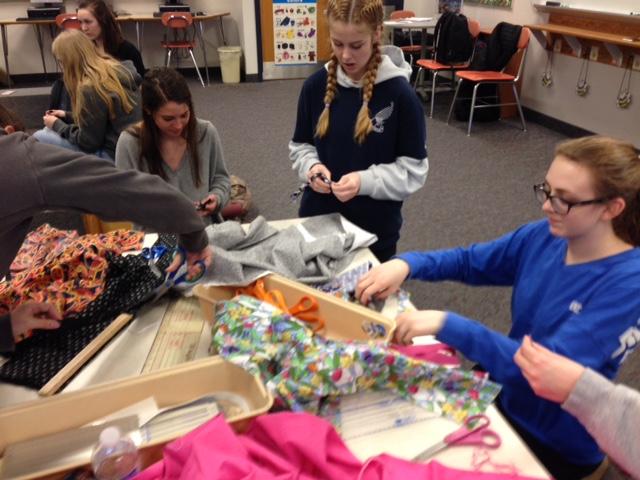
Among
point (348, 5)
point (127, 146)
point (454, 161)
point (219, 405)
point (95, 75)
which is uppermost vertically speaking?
point (348, 5)

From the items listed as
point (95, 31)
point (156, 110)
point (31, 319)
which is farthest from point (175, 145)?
point (95, 31)

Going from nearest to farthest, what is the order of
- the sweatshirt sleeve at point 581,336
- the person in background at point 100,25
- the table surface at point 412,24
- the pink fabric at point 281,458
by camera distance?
the pink fabric at point 281,458
the sweatshirt sleeve at point 581,336
the person in background at point 100,25
the table surface at point 412,24

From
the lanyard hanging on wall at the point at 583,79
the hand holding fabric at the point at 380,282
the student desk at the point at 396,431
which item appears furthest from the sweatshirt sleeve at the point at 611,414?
the lanyard hanging on wall at the point at 583,79

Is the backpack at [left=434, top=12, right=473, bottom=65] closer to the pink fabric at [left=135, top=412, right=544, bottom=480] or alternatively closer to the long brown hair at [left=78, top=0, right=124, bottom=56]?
the long brown hair at [left=78, top=0, right=124, bottom=56]

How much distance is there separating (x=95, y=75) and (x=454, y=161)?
2.82 metres

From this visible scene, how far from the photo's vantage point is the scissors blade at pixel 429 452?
2.97 feet

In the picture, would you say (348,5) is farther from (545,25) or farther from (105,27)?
(545,25)

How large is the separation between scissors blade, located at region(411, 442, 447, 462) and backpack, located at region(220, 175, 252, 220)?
2.20m

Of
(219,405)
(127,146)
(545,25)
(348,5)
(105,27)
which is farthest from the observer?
(545,25)

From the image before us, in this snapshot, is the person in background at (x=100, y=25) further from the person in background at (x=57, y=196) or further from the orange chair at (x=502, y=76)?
the orange chair at (x=502, y=76)

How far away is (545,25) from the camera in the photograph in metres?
Result: 4.88

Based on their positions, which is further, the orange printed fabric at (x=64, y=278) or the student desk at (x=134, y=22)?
the student desk at (x=134, y=22)

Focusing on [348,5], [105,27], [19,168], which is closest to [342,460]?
[19,168]

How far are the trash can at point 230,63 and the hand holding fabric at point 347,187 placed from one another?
5.70 m
